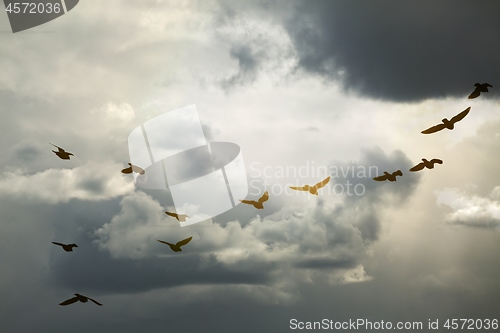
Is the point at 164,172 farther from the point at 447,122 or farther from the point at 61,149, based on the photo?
the point at 447,122

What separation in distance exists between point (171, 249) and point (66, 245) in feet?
27.5

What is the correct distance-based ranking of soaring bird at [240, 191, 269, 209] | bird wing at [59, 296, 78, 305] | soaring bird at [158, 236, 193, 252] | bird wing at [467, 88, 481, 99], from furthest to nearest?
soaring bird at [240, 191, 269, 209] → bird wing at [59, 296, 78, 305] → soaring bird at [158, 236, 193, 252] → bird wing at [467, 88, 481, 99]

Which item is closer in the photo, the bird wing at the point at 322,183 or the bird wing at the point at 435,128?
the bird wing at the point at 435,128

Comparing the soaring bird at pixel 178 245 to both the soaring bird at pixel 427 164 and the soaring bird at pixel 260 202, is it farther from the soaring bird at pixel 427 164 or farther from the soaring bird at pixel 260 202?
the soaring bird at pixel 427 164

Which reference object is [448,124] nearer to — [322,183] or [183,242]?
[322,183]

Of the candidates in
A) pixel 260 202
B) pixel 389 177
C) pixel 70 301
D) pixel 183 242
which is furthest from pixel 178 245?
pixel 389 177

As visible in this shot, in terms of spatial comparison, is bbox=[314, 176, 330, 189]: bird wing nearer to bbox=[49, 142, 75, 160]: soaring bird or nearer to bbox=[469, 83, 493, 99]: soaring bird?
bbox=[469, 83, 493, 99]: soaring bird

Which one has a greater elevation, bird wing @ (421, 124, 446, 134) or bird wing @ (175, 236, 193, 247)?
bird wing @ (421, 124, 446, 134)

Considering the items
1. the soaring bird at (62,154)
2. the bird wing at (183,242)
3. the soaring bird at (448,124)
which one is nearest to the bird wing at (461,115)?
the soaring bird at (448,124)

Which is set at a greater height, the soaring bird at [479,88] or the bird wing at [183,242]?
the soaring bird at [479,88]

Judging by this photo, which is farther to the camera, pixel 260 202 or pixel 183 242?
pixel 260 202

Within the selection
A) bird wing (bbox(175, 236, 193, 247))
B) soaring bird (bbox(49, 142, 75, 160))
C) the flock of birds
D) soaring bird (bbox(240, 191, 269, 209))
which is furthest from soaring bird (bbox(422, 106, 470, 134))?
soaring bird (bbox(49, 142, 75, 160))

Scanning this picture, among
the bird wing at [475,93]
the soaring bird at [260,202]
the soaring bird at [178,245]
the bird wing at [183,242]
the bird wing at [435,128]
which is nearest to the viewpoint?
the bird wing at [475,93]

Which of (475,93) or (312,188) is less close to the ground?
(475,93)
